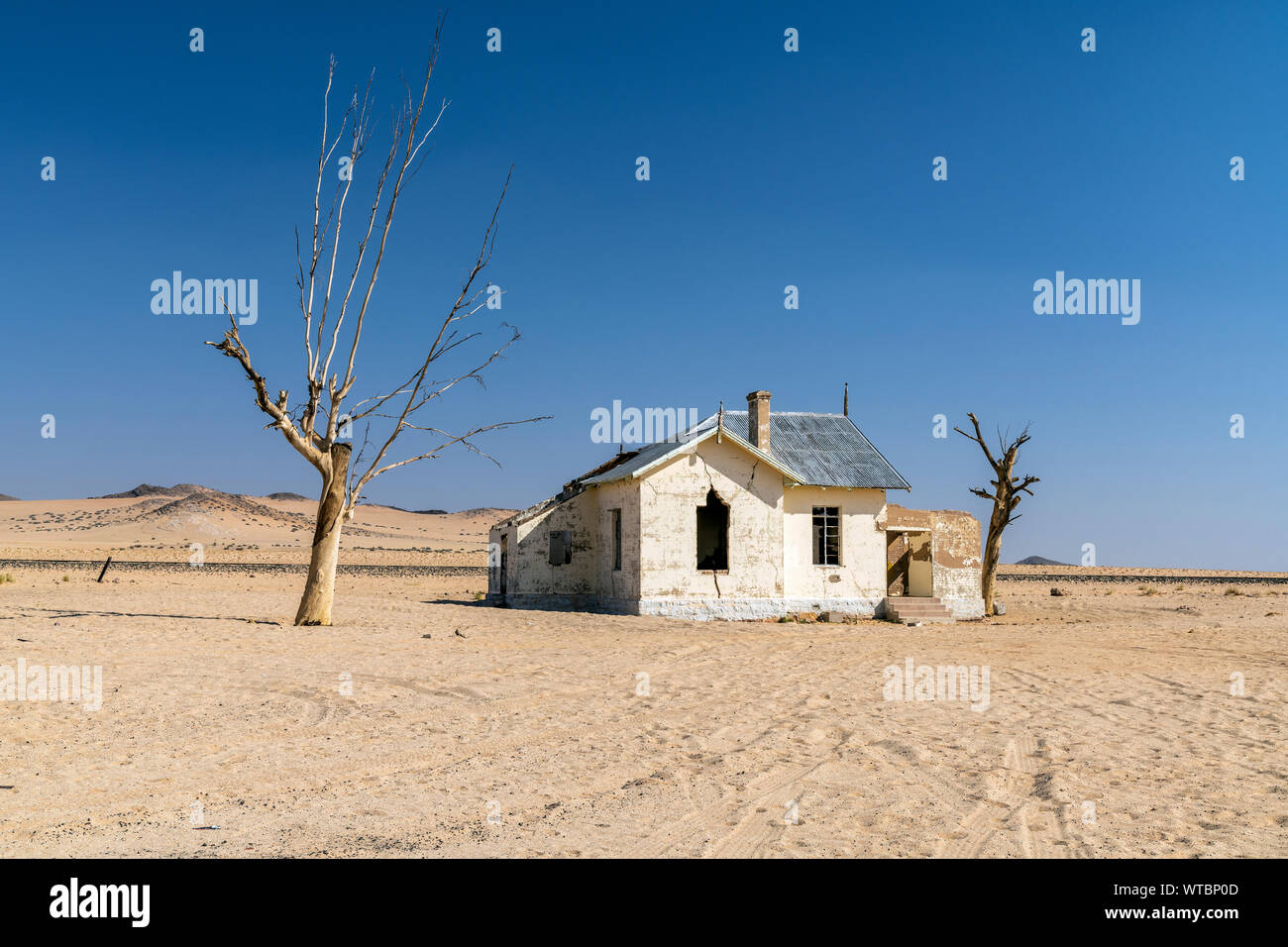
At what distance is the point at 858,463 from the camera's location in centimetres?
2648

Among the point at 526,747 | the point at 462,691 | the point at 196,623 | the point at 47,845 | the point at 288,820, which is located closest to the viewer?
the point at 47,845

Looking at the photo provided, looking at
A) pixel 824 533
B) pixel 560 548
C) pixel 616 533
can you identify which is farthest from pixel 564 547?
pixel 824 533

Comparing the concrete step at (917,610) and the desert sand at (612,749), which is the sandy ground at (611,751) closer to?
the desert sand at (612,749)

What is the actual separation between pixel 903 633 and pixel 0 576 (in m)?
27.0

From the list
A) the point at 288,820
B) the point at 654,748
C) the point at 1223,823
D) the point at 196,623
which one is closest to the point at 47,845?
the point at 288,820

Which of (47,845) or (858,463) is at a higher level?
(858,463)

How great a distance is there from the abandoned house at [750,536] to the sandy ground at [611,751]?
6757mm

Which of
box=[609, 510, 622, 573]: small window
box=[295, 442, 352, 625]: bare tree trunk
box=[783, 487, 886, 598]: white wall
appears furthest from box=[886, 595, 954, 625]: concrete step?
box=[295, 442, 352, 625]: bare tree trunk

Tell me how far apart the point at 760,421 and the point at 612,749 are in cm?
1834

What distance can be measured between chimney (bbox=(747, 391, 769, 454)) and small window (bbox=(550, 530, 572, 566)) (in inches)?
233

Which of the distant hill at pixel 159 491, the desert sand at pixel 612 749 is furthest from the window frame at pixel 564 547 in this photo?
the distant hill at pixel 159 491

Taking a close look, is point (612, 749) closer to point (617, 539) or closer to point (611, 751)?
point (611, 751)

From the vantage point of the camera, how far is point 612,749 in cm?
823
